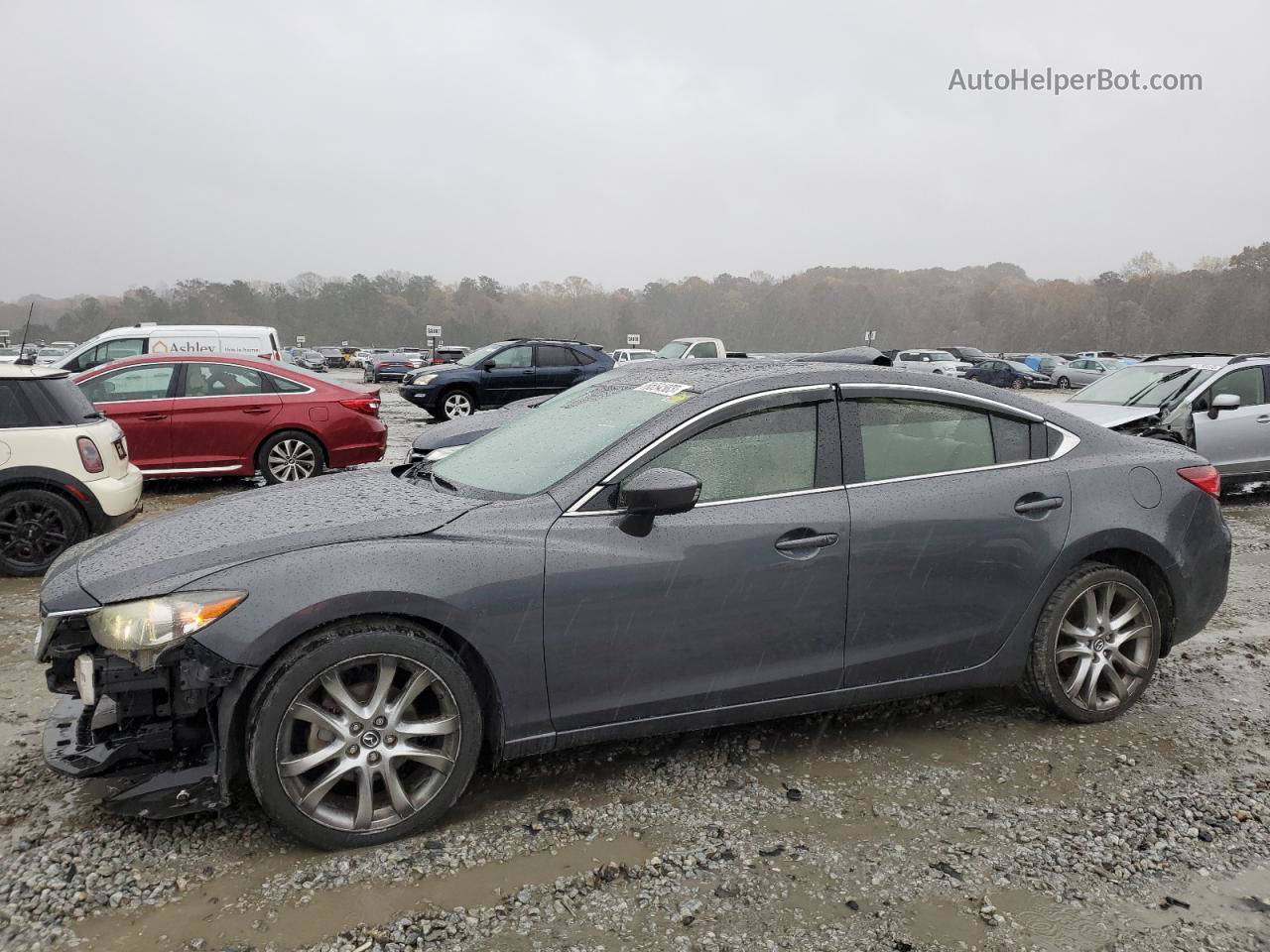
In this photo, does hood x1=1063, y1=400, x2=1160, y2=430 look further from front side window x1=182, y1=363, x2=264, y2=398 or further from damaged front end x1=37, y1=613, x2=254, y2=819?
front side window x1=182, y1=363, x2=264, y2=398

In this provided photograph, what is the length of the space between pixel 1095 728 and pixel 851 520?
152 cm

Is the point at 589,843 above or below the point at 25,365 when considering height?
below

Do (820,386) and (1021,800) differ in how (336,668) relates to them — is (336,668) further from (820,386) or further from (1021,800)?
(1021,800)

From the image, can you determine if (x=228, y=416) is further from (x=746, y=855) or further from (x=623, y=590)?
(x=746, y=855)

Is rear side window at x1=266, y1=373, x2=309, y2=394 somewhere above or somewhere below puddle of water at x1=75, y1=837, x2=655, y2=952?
above

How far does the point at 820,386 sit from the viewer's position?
340 cm

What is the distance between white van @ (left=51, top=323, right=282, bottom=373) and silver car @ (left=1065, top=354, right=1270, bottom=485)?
11.8m

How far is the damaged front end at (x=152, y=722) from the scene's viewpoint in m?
2.62

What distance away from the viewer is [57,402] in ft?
20.9

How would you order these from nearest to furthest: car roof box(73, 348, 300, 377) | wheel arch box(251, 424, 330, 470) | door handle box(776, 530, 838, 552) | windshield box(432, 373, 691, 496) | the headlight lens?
the headlight lens < door handle box(776, 530, 838, 552) < windshield box(432, 373, 691, 496) < car roof box(73, 348, 300, 377) < wheel arch box(251, 424, 330, 470)

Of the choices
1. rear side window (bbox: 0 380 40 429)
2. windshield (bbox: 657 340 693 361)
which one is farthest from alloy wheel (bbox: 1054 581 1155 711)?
windshield (bbox: 657 340 693 361)

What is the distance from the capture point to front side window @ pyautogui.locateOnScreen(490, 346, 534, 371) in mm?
18502

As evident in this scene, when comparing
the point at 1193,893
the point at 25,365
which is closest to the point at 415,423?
the point at 25,365

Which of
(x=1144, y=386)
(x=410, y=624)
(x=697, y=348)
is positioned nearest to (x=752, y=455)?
(x=410, y=624)
